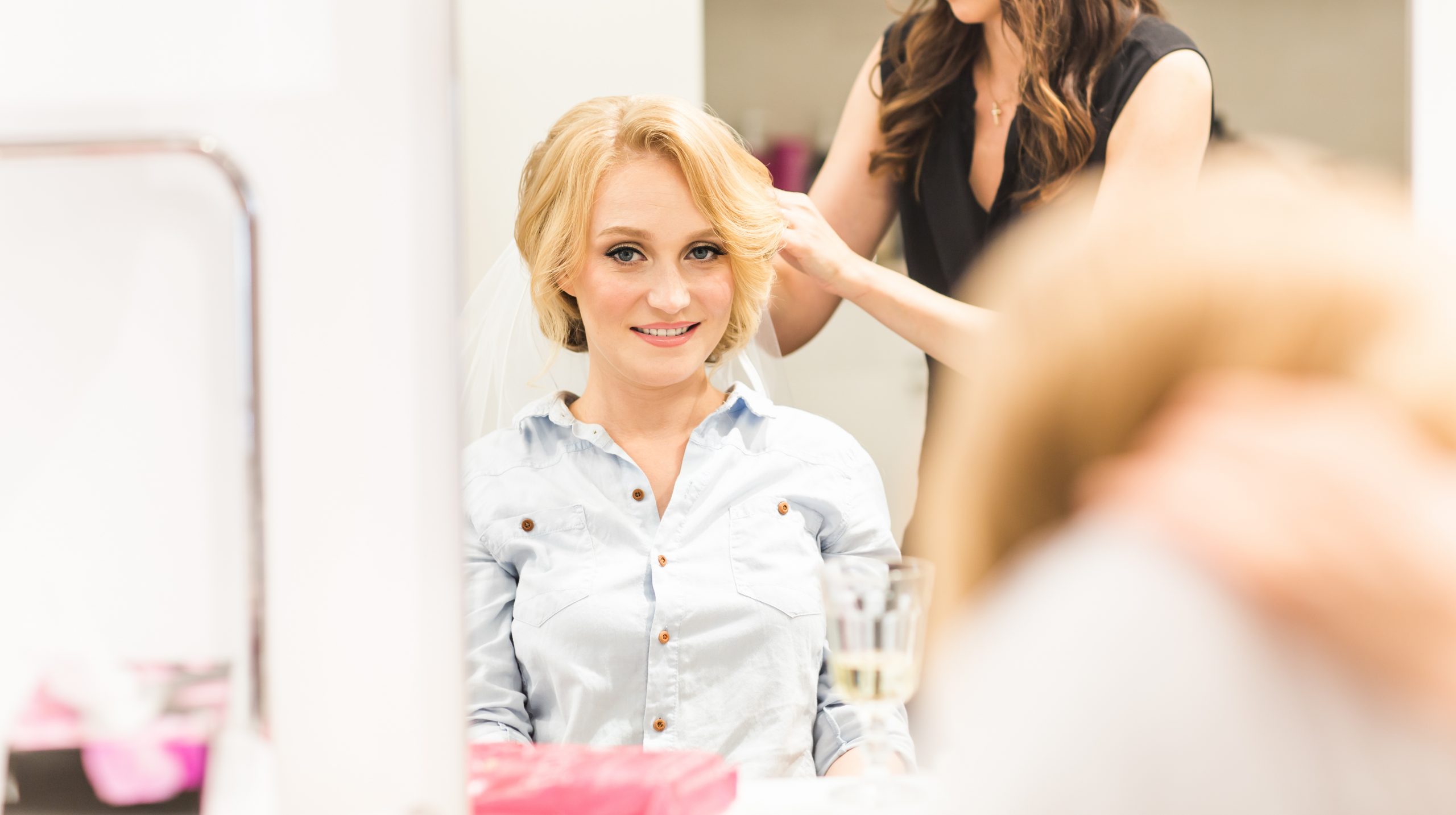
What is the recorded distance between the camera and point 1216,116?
708 millimetres

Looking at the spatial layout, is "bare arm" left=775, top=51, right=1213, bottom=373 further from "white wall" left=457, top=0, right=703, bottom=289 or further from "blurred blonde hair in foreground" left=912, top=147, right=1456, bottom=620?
"blurred blonde hair in foreground" left=912, top=147, right=1456, bottom=620

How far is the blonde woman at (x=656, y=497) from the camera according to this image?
2.06 ft

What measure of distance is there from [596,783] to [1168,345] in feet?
1.22

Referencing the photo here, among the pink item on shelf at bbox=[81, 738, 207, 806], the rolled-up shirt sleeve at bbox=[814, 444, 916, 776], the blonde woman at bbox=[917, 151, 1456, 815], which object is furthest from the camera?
the rolled-up shirt sleeve at bbox=[814, 444, 916, 776]

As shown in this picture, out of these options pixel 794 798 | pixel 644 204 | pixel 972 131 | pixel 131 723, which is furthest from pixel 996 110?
pixel 131 723

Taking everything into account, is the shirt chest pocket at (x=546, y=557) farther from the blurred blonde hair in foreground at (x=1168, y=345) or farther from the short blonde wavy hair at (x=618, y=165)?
the blurred blonde hair in foreground at (x=1168, y=345)

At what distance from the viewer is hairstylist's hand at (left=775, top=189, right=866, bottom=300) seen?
68 centimetres

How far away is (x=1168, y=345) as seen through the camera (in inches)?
14.1

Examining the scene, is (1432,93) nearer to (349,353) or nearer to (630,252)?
(630,252)

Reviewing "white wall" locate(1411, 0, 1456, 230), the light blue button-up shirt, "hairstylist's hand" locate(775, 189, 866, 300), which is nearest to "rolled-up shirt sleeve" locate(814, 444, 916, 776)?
the light blue button-up shirt

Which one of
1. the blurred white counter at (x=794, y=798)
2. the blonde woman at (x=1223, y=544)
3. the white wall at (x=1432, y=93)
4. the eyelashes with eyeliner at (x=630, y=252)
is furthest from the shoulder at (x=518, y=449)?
the white wall at (x=1432, y=93)

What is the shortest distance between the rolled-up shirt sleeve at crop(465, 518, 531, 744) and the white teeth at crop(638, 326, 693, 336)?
6.0 inches

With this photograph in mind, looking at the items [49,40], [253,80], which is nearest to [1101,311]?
[253,80]

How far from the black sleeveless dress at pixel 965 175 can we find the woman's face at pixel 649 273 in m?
0.13
